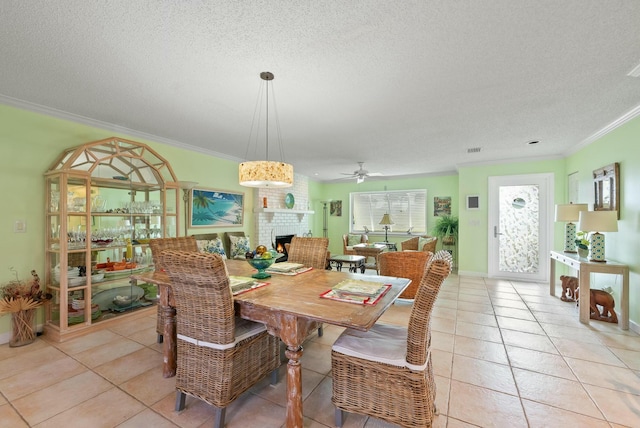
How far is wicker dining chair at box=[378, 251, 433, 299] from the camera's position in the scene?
12.0ft

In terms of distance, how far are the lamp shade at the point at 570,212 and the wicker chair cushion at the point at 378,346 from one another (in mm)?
3581

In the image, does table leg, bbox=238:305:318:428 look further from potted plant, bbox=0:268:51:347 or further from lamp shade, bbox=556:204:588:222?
lamp shade, bbox=556:204:588:222

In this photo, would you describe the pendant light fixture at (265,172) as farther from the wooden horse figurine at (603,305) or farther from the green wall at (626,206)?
the wooden horse figurine at (603,305)

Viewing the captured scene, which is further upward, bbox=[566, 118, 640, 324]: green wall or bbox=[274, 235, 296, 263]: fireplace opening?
bbox=[566, 118, 640, 324]: green wall

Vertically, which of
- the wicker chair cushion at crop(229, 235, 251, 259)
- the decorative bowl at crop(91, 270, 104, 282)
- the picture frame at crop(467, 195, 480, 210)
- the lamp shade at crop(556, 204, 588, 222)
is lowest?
the decorative bowl at crop(91, 270, 104, 282)

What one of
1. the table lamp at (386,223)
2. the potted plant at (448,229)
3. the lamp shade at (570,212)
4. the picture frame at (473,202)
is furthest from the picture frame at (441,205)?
the lamp shade at (570,212)

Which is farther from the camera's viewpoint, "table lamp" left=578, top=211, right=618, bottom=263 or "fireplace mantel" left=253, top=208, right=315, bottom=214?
"fireplace mantel" left=253, top=208, right=315, bottom=214

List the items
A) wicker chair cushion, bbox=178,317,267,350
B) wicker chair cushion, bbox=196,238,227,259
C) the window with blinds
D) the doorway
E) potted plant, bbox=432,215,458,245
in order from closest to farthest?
wicker chair cushion, bbox=178,317,267,350 → wicker chair cushion, bbox=196,238,227,259 → the doorway → potted plant, bbox=432,215,458,245 → the window with blinds

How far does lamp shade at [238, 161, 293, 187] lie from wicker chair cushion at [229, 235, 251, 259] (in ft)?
8.83

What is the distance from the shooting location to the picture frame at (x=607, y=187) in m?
3.21

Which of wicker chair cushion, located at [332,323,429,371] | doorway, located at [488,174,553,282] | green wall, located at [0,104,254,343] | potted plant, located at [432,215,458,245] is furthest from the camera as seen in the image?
potted plant, located at [432,215,458,245]

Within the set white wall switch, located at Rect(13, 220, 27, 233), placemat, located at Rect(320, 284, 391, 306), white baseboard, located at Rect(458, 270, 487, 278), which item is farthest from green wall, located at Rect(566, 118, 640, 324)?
white wall switch, located at Rect(13, 220, 27, 233)

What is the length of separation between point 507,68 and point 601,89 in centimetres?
113

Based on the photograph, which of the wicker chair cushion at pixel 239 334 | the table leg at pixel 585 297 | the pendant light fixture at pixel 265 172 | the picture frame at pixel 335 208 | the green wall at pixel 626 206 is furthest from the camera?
the picture frame at pixel 335 208
